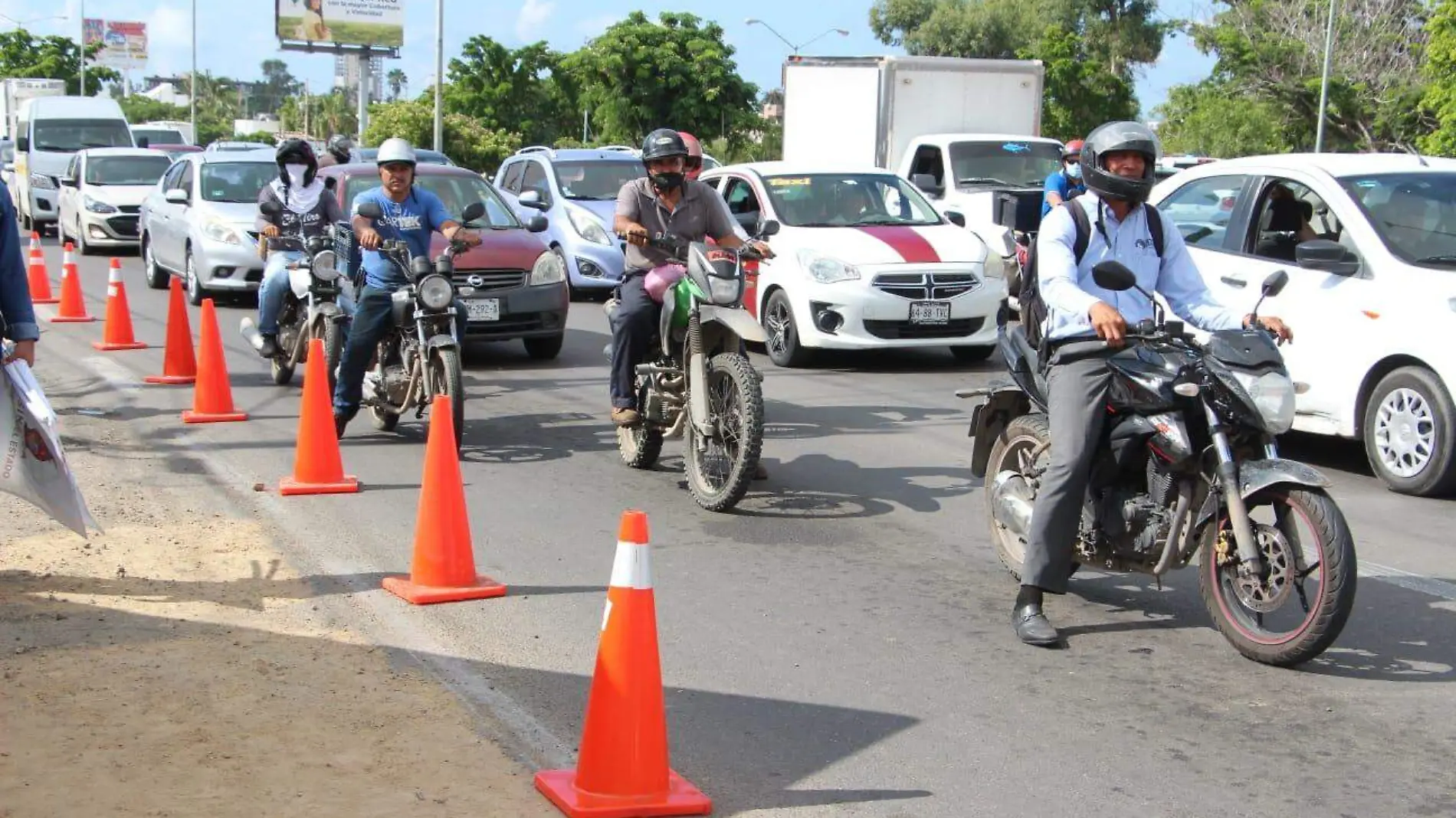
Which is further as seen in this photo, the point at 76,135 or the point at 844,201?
the point at 76,135

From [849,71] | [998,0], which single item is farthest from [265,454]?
[998,0]

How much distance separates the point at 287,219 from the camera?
1211cm

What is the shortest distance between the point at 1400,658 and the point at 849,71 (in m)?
17.7

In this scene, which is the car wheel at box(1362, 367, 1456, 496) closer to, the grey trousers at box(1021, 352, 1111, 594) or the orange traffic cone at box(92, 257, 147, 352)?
the grey trousers at box(1021, 352, 1111, 594)

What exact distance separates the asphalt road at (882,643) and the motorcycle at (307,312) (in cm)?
73

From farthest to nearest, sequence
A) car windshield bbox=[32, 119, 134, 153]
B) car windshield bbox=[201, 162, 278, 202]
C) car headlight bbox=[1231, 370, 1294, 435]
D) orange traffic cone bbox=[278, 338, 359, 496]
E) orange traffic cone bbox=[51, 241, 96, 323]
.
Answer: car windshield bbox=[32, 119, 134, 153], car windshield bbox=[201, 162, 278, 202], orange traffic cone bbox=[51, 241, 96, 323], orange traffic cone bbox=[278, 338, 359, 496], car headlight bbox=[1231, 370, 1294, 435]

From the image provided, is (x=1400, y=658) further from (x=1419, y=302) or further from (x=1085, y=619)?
(x=1419, y=302)

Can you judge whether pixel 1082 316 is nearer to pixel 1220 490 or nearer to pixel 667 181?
pixel 1220 490

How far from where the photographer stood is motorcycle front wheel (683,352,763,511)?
26.6ft

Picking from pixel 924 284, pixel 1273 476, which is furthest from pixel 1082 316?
pixel 924 284

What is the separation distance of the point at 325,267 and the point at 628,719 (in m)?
6.94

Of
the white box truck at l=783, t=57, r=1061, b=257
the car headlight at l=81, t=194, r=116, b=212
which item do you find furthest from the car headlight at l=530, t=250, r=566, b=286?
the car headlight at l=81, t=194, r=116, b=212

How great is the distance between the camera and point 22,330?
6.27 m

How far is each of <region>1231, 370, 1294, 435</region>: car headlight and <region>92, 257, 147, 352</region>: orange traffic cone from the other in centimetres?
1135
